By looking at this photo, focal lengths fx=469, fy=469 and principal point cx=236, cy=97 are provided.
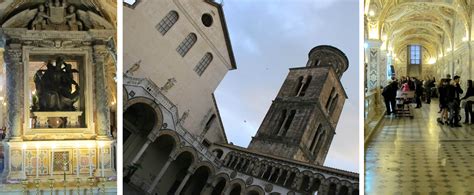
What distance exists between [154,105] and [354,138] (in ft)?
5.85

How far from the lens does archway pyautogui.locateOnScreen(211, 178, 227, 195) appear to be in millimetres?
4132

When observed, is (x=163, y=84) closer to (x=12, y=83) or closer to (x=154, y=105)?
(x=154, y=105)

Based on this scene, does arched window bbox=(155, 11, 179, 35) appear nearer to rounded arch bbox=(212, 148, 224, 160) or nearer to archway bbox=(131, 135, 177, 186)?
archway bbox=(131, 135, 177, 186)

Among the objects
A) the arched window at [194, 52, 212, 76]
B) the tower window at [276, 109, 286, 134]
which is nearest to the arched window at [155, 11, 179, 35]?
the arched window at [194, 52, 212, 76]

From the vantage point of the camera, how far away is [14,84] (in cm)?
452

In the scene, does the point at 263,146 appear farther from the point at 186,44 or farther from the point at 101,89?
the point at 101,89

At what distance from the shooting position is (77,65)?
4.67 meters

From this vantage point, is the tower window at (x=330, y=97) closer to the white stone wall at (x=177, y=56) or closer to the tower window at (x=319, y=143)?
the tower window at (x=319, y=143)

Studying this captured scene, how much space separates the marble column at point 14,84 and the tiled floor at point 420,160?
343cm

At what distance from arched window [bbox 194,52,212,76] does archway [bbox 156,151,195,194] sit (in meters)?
0.76

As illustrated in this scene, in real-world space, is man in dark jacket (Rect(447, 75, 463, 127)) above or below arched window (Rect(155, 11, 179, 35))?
below

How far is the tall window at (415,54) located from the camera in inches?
1264

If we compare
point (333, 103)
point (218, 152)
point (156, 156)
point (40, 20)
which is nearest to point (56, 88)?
point (40, 20)

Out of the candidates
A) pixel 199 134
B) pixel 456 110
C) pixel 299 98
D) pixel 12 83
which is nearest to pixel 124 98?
pixel 199 134
